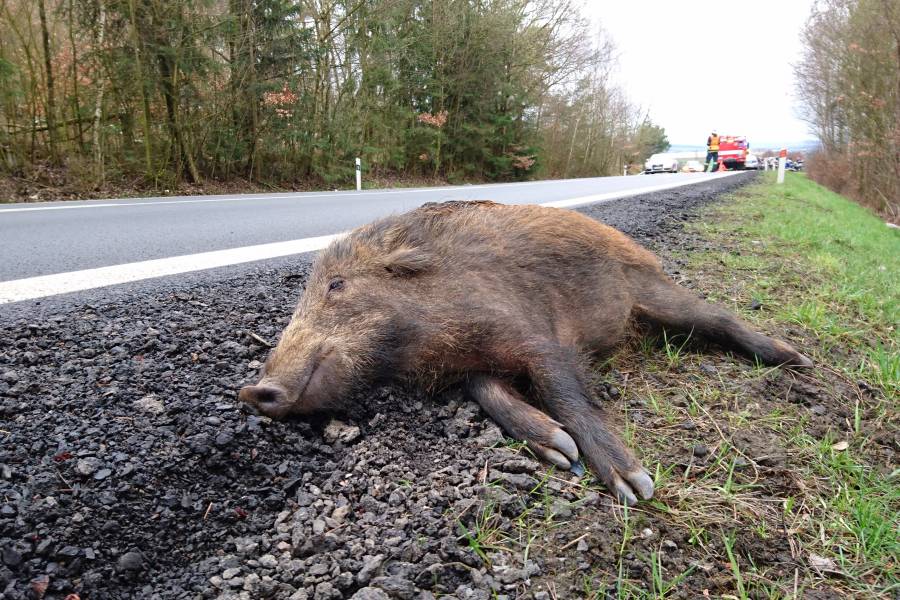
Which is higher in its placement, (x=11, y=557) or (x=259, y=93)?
(x=259, y=93)

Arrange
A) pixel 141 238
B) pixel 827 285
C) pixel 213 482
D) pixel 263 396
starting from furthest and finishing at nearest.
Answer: pixel 141 238, pixel 827 285, pixel 263 396, pixel 213 482

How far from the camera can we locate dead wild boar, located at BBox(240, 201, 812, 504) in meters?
2.33

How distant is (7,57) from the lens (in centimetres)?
1284

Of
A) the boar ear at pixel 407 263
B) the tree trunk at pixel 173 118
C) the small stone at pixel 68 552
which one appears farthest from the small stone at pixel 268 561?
the tree trunk at pixel 173 118

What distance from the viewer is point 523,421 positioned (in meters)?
2.35

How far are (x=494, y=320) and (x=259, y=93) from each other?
634 inches

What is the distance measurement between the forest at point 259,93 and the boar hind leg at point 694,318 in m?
12.8

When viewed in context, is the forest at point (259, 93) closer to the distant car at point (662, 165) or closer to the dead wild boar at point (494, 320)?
the dead wild boar at point (494, 320)

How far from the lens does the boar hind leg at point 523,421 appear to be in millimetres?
2252

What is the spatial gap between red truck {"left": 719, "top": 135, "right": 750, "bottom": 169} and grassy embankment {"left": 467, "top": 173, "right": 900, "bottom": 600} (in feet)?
126

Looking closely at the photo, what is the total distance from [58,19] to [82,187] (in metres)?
3.64

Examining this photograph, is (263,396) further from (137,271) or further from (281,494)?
(137,271)

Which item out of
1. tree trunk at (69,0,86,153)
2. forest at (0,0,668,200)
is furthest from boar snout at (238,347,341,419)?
tree trunk at (69,0,86,153)

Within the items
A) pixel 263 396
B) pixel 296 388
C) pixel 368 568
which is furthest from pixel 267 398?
pixel 368 568
